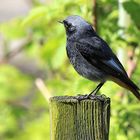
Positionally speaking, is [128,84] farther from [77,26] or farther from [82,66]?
[77,26]

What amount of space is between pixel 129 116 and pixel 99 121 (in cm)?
183

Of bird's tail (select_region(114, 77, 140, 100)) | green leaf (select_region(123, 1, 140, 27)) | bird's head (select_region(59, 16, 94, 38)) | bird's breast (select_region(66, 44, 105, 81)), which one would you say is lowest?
bird's tail (select_region(114, 77, 140, 100))

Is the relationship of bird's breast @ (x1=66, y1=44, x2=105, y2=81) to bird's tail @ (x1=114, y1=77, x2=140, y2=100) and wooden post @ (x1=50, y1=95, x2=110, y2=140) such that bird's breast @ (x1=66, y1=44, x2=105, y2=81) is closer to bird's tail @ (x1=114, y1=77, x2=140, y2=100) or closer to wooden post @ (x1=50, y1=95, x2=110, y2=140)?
bird's tail @ (x1=114, y1=77, x2=140, y2=100)

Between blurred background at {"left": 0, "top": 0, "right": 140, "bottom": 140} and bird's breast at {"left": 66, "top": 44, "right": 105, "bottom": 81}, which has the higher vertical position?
blurred background at {"left": 0, "top": 0, "right": 140, "bottom": 140}

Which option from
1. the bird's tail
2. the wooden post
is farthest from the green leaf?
the wooden post

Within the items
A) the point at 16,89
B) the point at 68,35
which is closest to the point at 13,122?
the point at 16,89

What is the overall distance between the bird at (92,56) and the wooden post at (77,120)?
2.50 feet

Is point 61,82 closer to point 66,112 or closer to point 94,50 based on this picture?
point 94,50

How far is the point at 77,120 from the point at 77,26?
3.68ft

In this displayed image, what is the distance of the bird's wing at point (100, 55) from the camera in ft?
16.0

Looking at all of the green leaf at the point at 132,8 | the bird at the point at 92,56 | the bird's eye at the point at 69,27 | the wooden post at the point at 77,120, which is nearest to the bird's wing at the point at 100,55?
the bird at the point at 92,56

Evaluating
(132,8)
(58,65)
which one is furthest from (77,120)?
(58,65)

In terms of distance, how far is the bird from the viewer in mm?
4888

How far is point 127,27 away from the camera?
5871mm
